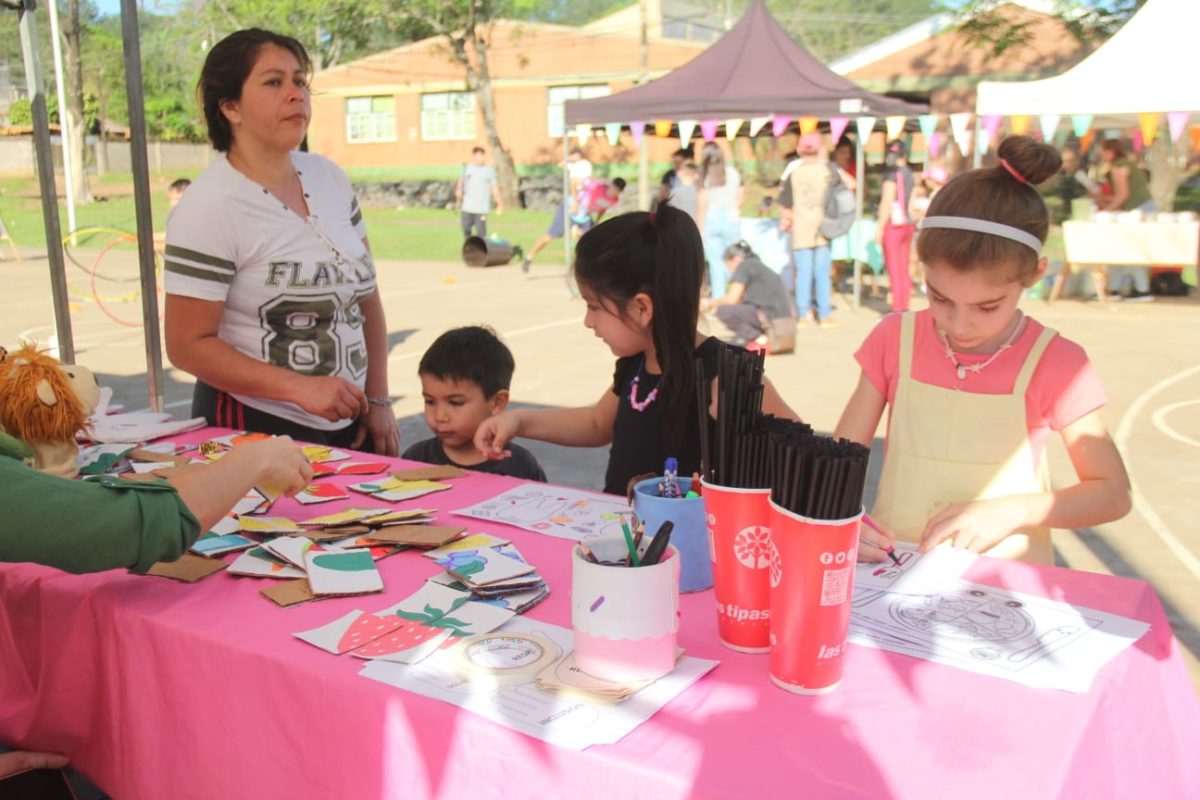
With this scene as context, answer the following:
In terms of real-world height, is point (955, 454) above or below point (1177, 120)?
below

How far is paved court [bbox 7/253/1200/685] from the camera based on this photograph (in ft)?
13.7

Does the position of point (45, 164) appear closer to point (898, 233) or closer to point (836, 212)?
point (836, 212)

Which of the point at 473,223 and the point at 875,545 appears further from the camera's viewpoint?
the point at 473,223

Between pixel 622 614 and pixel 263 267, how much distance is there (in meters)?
1.75

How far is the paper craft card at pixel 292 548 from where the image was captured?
68.1 inches

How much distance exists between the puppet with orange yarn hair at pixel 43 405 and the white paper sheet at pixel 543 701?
4.05 feet

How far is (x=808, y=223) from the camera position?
382 inches

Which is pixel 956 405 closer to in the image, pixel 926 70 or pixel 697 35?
pixel 926 70

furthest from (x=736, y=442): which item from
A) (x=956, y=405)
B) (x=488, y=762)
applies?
(x=956, y=405)

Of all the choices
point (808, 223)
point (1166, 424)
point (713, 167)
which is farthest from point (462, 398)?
point (713, 167)

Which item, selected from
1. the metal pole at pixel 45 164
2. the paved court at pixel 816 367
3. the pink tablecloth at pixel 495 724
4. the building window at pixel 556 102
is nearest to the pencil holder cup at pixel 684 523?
the pink tablecloth at pixel 495 724

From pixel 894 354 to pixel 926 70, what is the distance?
28225mm

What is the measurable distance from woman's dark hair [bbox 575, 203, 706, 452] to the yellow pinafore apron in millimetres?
474

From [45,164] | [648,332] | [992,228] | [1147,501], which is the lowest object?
[1147,501]
